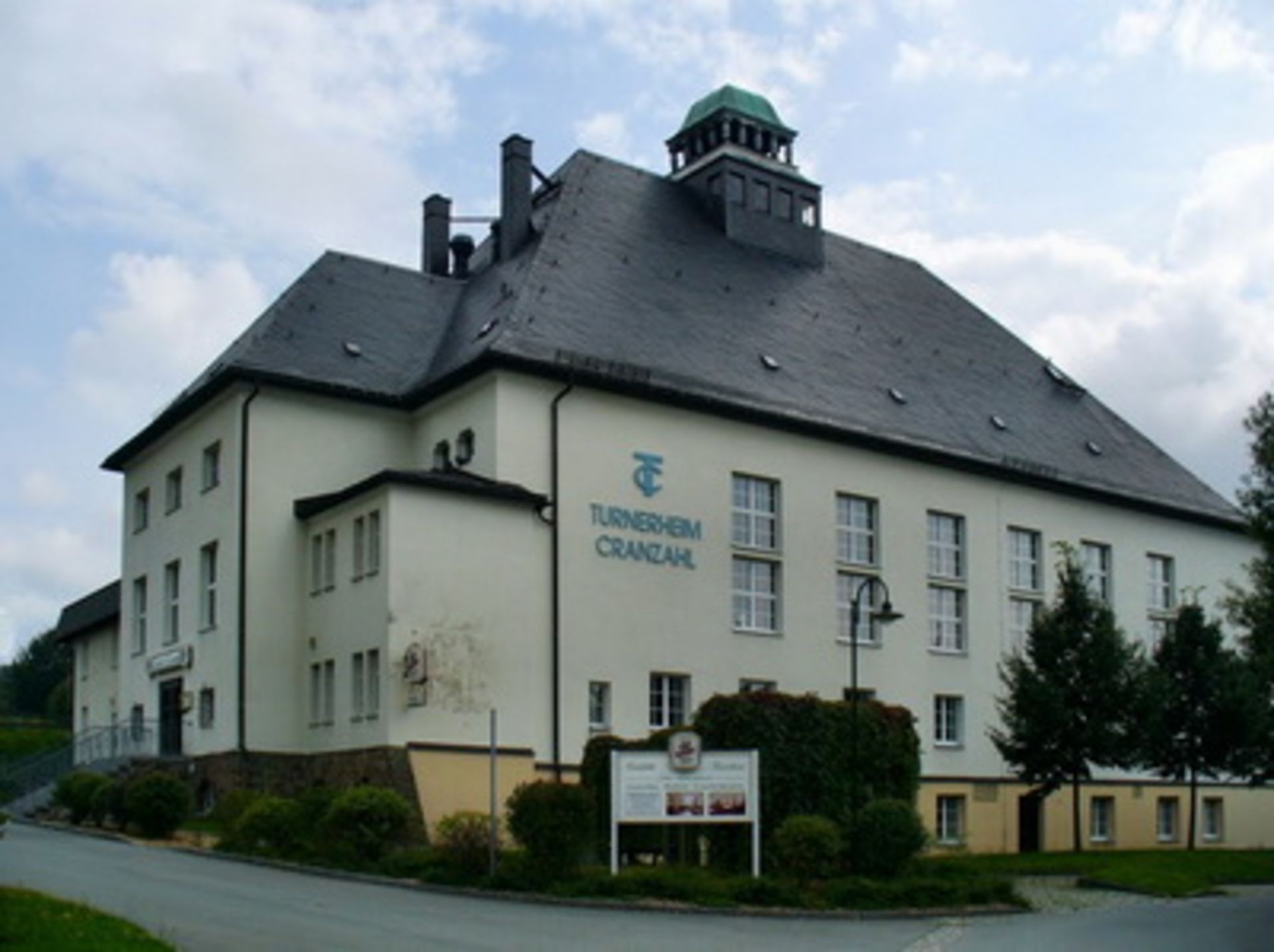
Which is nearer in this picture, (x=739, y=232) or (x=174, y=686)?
(x=174, y=686)

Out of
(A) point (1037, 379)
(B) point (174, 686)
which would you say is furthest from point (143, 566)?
(A) point (1037, 379)

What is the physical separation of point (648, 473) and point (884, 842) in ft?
40.5

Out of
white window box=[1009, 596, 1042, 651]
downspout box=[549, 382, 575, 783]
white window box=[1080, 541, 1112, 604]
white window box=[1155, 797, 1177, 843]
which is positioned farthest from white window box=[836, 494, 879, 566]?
white window box=[1155, 797, 1177, 843]

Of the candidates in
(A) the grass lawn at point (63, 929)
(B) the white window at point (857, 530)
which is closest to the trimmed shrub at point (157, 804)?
(A) the grass lawn at point (63, 929)

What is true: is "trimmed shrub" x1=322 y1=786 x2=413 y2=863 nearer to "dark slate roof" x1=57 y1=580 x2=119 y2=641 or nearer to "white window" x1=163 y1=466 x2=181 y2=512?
"white window" x1=163 y1=466 x2=181 y2=512

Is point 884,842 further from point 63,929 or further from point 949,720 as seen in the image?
point 949,720

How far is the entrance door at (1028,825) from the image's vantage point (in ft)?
140

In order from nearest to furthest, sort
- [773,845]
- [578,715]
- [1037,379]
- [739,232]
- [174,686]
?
[773,845], [578,715], [174,686], [739,232], [1037,379]

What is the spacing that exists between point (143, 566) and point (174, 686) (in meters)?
4.10

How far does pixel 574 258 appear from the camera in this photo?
40406 millimetres

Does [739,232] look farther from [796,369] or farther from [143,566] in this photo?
[143,566]

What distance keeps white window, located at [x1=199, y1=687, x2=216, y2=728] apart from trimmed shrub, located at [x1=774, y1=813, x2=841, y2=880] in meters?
15.8

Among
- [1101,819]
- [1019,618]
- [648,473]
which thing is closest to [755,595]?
[648,473]

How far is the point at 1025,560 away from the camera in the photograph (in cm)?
4475
